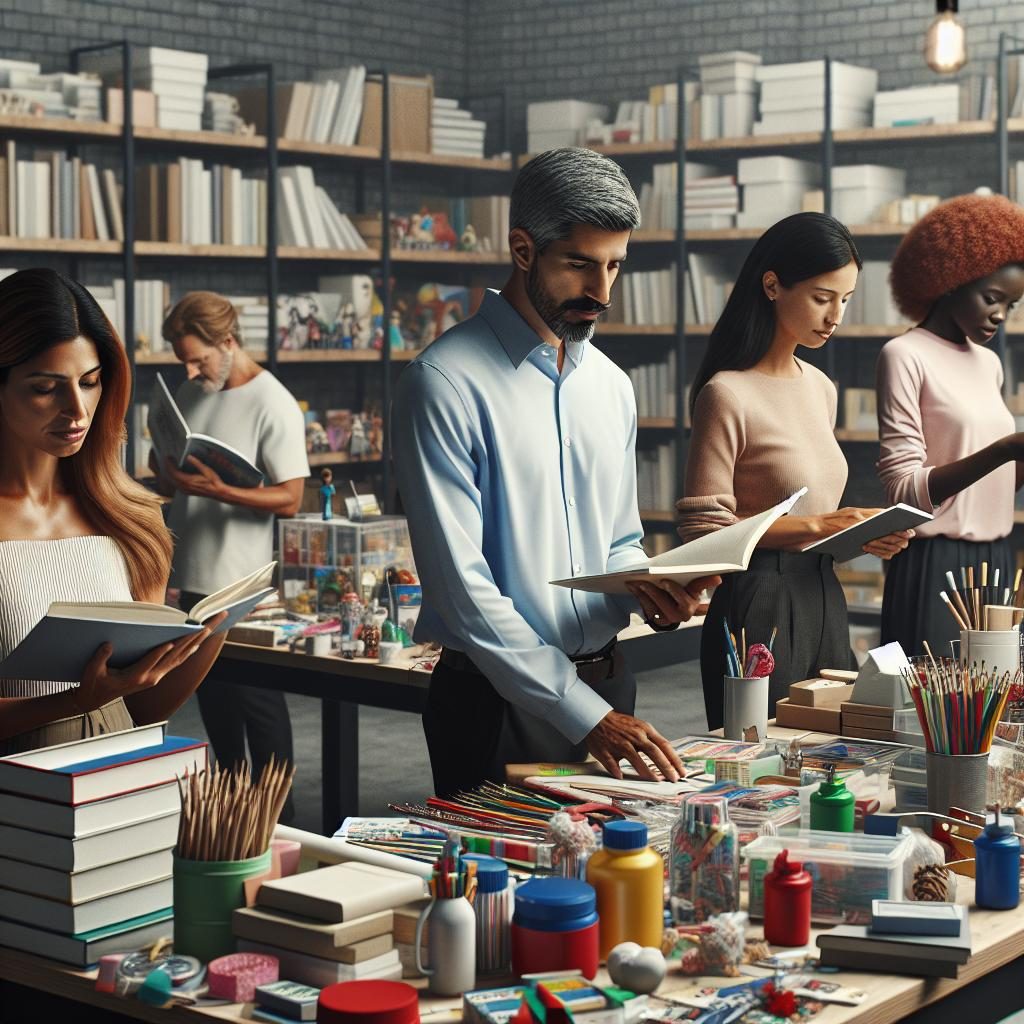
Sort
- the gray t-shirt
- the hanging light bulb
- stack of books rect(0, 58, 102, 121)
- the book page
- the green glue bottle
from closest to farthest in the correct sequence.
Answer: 1. the green glue bottle
2. the book page
3. the gray t-shirt
4. the hanging light bulb
5. stack of books rect(0, 58, 102, 121)

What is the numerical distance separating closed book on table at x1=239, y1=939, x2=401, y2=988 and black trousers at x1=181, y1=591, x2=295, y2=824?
3.24 metres

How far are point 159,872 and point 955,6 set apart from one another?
13.9ft

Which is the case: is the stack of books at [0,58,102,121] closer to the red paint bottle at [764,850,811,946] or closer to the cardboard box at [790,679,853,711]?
the cardboard box at [790,679,853,711]

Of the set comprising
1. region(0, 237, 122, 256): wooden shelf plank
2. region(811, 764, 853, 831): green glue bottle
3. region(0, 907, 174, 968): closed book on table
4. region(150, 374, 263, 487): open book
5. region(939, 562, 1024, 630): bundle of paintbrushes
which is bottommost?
region(0, 907, 174, 968): closed book on table

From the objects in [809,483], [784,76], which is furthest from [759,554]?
[784,76]

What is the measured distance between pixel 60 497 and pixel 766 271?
147cm

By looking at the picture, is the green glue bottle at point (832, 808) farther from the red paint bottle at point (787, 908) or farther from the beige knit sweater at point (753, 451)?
the beige knit sweater at point (753, 451)

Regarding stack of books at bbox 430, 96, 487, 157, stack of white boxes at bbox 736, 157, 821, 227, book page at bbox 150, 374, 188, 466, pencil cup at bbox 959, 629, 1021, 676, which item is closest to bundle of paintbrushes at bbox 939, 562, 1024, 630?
pencil cup at bbox 959, 629, 1021, 676

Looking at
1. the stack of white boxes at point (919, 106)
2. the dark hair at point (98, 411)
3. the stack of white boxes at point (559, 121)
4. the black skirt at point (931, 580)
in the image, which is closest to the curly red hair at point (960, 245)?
the black skirt at point (931, 580)

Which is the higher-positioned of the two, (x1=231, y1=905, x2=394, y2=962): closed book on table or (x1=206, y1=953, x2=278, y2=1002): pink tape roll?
(x1=231, y1=905, x2=394, y2=962): closed book on table

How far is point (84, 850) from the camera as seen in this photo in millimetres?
1779

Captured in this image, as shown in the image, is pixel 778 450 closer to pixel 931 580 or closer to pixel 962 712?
pixel 931 580

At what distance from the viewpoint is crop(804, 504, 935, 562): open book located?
2.97m

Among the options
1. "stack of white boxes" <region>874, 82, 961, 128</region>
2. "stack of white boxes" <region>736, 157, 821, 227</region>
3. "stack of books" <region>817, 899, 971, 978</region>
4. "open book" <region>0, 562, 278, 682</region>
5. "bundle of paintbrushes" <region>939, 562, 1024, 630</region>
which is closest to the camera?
"stack of books" <region>817, 899, 971, 978</region>
